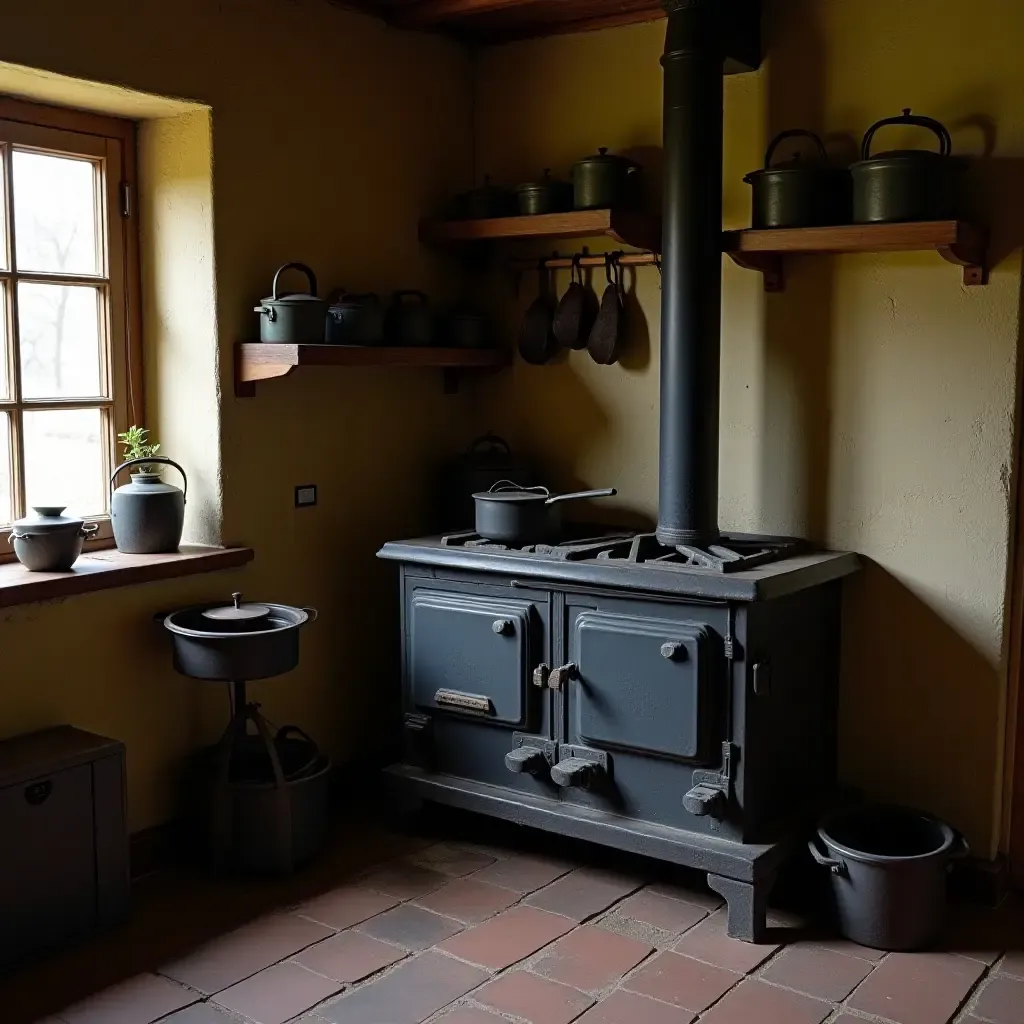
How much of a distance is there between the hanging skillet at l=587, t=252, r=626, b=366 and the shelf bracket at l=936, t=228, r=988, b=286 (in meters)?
0.89

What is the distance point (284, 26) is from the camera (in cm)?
319

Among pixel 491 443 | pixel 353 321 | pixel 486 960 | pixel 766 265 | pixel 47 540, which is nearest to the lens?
pixel 486 960

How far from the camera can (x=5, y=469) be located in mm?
2912

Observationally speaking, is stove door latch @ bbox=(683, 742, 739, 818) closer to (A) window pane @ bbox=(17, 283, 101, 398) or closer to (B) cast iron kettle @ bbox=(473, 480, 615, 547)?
(B) cast iron kettle @ bbox=(473, 480, 615, 547)

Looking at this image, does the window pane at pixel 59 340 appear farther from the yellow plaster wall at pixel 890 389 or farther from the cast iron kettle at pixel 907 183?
the cast iron kettle at pixel 907 183

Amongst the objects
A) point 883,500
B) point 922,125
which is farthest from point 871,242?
point 883,500

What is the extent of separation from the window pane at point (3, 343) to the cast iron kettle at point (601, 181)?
145cm

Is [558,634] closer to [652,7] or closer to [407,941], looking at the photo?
[407,941]

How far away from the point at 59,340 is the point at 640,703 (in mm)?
1656

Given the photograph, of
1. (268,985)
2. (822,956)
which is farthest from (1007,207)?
(268,985)

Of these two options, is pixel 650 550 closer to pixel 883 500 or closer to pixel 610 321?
pixel 883 500

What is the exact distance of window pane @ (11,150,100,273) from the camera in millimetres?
2904

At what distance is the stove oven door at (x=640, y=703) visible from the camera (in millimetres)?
2719

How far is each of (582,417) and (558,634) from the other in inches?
33.7
